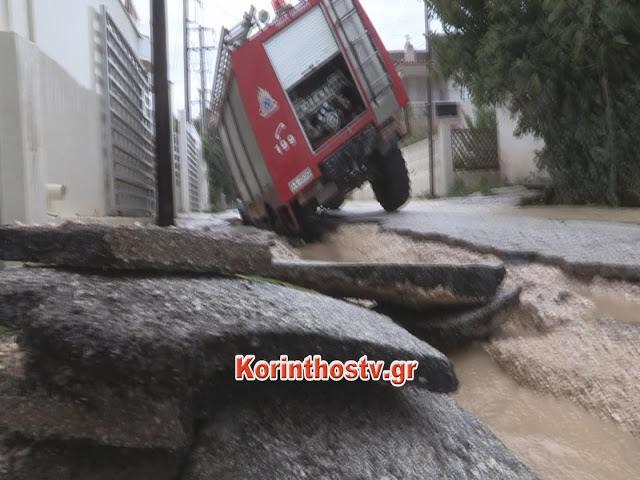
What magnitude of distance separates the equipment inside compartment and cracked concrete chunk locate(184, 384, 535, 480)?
479 centimetres

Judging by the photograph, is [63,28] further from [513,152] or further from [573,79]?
[513,152]

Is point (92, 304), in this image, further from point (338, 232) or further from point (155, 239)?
point (338, 232)

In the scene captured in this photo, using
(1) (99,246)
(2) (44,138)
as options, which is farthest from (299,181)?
(1) (99,246)

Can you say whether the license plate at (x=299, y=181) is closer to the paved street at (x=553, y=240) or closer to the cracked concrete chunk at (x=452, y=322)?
the paved street at (x=553, y=240)

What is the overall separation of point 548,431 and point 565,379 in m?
0.28

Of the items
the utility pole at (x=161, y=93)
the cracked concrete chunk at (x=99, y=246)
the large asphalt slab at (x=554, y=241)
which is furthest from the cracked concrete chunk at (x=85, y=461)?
the utility pole at (x=161, y=93)

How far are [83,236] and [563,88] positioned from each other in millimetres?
8554

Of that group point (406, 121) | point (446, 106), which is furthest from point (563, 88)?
point (446, 106)

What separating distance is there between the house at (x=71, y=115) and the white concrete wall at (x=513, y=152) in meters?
8.84

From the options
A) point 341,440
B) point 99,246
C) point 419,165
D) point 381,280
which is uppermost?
point 419,165

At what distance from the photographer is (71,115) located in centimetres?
544

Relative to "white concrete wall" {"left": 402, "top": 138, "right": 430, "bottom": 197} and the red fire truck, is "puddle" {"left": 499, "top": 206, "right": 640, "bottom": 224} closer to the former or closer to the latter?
the red fire truck

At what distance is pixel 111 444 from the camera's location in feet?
4.03

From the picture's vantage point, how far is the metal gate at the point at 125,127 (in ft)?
23.8
